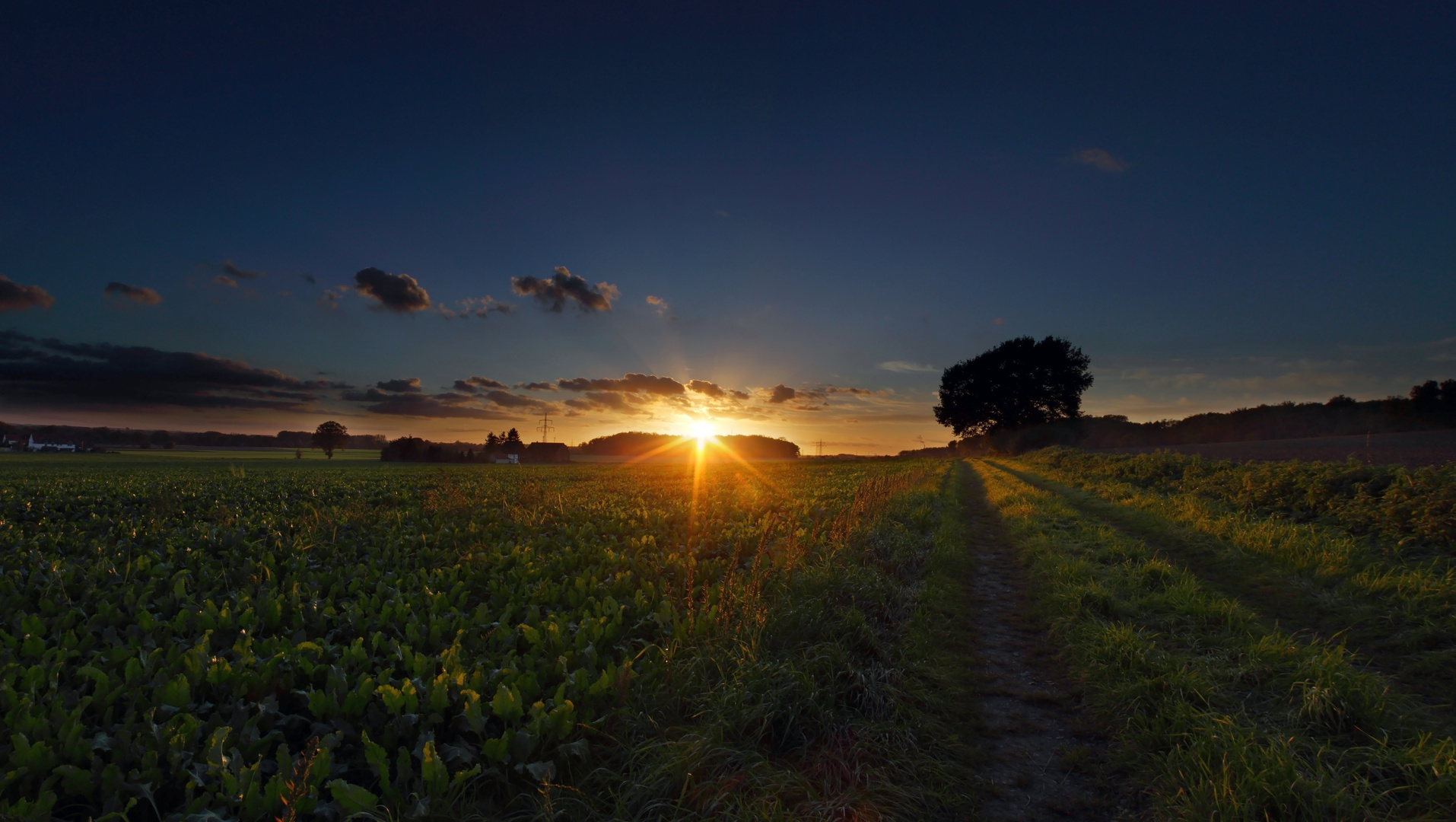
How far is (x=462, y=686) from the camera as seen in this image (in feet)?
11.9

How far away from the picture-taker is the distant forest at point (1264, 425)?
27375mm

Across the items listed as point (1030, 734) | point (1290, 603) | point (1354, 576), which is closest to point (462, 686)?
point (1030, 734)

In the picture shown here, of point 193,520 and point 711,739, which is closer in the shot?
point 711,739

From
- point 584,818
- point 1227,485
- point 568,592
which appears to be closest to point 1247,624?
point 584,818

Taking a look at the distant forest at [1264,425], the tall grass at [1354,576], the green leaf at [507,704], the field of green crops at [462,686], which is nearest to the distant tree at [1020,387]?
the distant forest at [1264,425]

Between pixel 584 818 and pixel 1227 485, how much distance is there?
1677 centimetres

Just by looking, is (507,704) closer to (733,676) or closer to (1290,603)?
(733,676)

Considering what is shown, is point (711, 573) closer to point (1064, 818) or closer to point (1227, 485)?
point (1064, 818)

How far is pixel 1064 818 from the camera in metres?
3.20

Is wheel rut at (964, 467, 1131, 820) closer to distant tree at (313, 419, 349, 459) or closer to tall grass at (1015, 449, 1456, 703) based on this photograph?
tall grass at (1015, 449, 1456, 703)

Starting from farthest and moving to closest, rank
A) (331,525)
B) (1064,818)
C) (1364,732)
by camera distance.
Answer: (331,525), (1364,732), (1064,818)

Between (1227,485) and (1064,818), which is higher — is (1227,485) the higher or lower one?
the higher one

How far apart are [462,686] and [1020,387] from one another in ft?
226

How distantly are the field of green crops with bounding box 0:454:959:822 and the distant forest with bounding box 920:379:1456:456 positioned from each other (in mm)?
34523
